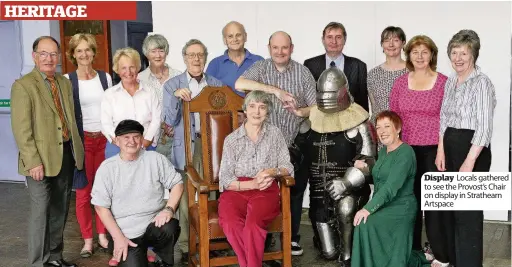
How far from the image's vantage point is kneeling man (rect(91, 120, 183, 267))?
12.2ft

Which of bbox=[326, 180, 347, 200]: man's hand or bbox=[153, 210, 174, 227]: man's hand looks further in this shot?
bbox=[326, 180, 347, 200]: man's hand

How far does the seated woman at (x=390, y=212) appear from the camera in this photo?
3826 mm

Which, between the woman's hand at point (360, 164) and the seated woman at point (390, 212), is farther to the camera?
the woman's hand at point (360, 164)

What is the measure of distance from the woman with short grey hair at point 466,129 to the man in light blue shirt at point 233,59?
1.51 m

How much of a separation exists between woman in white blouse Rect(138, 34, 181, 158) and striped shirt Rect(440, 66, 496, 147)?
Result: 1.93 m

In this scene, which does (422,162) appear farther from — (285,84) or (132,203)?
(132,203)

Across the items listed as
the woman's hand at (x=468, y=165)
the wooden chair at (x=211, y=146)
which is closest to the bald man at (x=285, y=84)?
the wooden chair at (x=211, y=146)

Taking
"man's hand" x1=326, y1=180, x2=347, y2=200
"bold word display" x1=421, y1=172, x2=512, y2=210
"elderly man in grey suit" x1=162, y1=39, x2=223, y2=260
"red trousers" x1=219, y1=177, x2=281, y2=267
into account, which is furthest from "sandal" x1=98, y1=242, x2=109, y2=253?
"bold word display" x1=421, y1=172, x2=512, y2=210

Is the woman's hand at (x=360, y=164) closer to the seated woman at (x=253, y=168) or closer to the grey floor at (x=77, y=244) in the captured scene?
the seated woman at (x=253, y=168)

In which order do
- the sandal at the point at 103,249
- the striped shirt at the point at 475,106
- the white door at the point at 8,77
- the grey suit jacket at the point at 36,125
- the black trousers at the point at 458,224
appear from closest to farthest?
the striped shirt at the point at 475,106, the black trousers at the point at 458,224, the grey suit jacket at the point at 36,125, the sandal at the point at 103,249, the white door at the point at 8,77

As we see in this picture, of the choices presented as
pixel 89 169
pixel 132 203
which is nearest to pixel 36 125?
pixel 89 169

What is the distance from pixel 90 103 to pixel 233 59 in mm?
1072

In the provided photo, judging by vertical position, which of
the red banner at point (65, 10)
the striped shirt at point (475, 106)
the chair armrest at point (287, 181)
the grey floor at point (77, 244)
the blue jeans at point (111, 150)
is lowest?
the grey floor at point (77, 244)

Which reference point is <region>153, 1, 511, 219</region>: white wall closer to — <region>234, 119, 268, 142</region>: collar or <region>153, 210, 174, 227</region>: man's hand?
<region>234, 119, 268, 142</region>: collar
